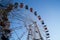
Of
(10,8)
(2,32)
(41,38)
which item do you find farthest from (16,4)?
(41,38)

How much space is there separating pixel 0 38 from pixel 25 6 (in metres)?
5.85

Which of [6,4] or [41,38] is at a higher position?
[6,4]

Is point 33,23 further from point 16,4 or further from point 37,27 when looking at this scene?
point 16,4

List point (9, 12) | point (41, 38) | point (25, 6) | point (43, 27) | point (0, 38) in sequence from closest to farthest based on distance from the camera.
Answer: point (0, 38) < point (9, 12) < point (25, 6) < point (41, 38) < point (43, 27)

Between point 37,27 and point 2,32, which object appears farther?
point 37,27

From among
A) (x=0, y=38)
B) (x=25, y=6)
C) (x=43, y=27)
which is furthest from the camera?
(x=43, y=27)

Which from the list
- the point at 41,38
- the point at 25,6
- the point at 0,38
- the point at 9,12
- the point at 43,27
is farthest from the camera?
the point at 43,27

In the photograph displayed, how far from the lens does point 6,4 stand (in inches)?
842

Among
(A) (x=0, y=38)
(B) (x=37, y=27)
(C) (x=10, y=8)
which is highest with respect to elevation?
(C) (x=10, y=8)

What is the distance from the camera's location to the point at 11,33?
2106 centimetres

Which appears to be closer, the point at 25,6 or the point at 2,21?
the point at 2,21

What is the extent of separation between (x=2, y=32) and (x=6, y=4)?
324 centimetres

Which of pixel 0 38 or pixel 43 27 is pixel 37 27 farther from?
pixel 0 38

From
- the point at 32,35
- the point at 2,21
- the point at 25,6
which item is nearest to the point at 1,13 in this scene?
the point at 2,21
